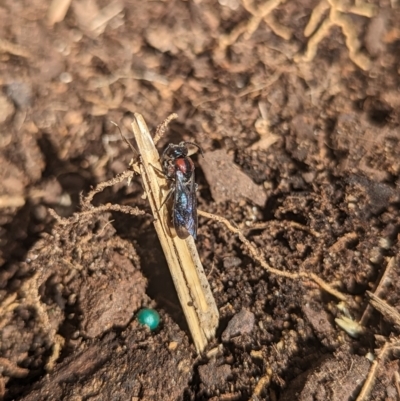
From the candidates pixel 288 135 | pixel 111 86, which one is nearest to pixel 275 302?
Result: pixel 288 135

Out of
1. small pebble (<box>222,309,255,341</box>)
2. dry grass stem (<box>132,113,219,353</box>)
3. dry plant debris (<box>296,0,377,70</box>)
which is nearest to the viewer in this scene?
dry plant debris (<box>296,0,377,70</box>)

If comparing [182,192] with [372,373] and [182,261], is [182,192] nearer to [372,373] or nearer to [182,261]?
[182,261]

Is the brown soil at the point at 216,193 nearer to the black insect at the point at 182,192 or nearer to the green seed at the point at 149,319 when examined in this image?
the green seed at the point at 149,319

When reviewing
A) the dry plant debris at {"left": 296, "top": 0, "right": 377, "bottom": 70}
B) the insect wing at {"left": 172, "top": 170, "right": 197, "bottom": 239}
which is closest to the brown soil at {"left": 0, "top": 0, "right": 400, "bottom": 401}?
the dry plant debris at {"left": 296, "top": 0, "right": 377, "bottom": 70}

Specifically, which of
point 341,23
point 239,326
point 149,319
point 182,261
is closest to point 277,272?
point 239,326

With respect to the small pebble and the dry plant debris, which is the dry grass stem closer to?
the small pebble

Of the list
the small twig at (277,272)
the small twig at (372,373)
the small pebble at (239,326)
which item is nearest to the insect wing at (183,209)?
the small twig at (277,272)

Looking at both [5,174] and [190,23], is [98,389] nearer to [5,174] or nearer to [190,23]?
[5,174]
